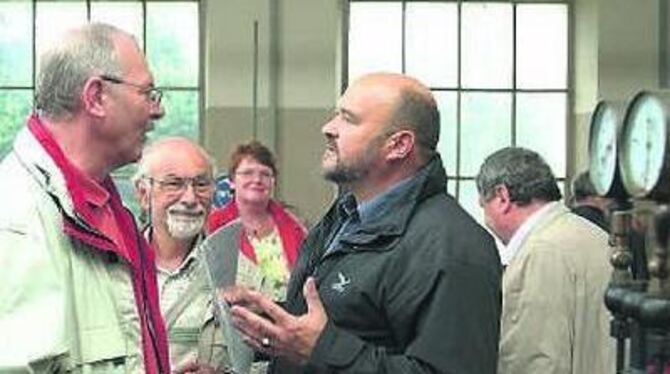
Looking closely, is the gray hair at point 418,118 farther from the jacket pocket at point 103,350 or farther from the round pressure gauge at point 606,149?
the jacket pocket at point 103,350

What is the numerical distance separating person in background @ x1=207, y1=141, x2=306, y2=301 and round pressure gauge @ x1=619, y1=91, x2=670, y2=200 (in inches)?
69.4

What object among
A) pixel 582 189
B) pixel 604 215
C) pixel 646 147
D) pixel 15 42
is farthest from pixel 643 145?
pixel 15 42

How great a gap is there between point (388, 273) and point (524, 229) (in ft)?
4.52

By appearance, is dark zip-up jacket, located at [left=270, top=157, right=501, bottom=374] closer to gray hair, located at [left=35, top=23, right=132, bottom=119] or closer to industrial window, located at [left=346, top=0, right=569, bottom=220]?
gray hair, located at [left=35, top=23, right=132, bottom=119]

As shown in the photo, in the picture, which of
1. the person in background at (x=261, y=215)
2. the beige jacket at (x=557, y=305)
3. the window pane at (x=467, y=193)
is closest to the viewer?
the beige jacket at (x=557, y=305)

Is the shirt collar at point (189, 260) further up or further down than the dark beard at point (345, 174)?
further down

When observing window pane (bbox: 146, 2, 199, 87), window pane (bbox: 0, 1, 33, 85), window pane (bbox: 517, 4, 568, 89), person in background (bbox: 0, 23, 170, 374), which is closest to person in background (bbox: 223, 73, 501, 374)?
person in background (bbox: 0, 23, 170, 374)

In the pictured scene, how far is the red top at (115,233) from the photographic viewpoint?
2275 mm

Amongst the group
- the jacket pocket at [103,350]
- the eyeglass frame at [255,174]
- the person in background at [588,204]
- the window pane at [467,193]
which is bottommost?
the window pane at [467,193]

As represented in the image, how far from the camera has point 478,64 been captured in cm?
1048

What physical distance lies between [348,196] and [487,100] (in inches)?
297

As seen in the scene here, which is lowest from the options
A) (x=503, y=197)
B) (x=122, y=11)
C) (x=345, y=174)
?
(x=503, y=197)

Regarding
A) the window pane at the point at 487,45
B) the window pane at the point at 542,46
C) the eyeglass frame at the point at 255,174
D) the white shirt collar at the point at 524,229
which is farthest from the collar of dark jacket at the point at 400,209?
the window pane at the point at 542,46

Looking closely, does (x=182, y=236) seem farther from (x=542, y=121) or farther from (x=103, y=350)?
(x=542, y=121)
